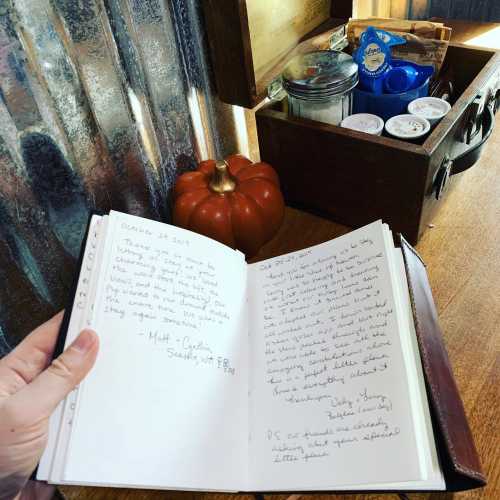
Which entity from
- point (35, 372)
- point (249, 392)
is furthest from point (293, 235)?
point (35, 372)

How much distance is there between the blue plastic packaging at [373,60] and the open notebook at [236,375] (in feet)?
1.32

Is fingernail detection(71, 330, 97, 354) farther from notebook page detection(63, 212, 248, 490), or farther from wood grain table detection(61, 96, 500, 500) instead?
wood grain table detection(61, 96, 500, 500)

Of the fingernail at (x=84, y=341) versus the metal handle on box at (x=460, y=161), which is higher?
the fingernail at (x=84, y=341)

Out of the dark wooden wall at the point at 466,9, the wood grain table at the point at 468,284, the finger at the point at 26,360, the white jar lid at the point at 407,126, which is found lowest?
the wood grain table at the point at 468,284

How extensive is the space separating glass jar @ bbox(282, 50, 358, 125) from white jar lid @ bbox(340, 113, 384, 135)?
0.02 m

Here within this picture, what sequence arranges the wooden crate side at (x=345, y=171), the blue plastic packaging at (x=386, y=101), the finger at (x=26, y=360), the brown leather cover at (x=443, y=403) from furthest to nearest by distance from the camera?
the blue plastic packaging at (x=386, y=101), the wooden crate side at (x=345, y=171), the finger at (x=26, y=360), the brown leather cover at (x=443, y=403)

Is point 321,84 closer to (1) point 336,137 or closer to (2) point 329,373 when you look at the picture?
(1) point 336,137

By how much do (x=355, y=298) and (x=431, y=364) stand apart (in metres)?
0.14

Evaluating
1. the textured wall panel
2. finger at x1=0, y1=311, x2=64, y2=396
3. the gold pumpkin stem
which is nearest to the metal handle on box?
the gold pumpkin stem

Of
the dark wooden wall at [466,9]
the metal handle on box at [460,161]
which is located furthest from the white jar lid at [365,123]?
the dark wooden wall at [466,9]

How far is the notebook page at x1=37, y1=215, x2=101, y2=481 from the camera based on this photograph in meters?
0.53

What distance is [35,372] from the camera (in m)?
0.68

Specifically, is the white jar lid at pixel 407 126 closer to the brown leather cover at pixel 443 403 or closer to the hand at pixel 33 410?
the brown leather cover at pixel 443 403

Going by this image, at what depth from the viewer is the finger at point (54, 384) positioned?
52 cm
